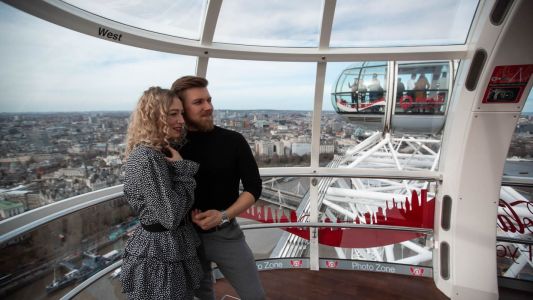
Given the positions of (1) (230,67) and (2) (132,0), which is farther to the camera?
(1) (230,67)

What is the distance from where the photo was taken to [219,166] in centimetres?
150

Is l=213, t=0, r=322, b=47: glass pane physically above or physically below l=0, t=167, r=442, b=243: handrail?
above

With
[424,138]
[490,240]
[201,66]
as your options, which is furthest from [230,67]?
[490,240]

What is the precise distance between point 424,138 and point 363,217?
1.36 m

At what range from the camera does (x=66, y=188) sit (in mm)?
2191

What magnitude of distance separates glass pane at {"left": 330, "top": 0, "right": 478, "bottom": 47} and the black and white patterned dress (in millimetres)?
2310

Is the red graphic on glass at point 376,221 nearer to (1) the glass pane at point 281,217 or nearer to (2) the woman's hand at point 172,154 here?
(1) the glass pane at point 281,217

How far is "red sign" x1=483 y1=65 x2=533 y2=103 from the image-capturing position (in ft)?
7.95

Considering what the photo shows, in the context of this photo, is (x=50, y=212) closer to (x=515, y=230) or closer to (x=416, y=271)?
(x=416, y=271)

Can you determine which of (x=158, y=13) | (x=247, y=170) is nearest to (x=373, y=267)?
(x=247, y=170)

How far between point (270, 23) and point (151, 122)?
6.67 ft

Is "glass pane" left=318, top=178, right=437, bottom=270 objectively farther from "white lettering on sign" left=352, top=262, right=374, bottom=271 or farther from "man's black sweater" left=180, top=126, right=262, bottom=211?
"man's black sweater" left=180, top=126, right=262, bottom=211

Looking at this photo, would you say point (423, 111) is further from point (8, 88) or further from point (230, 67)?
point (8, 88)

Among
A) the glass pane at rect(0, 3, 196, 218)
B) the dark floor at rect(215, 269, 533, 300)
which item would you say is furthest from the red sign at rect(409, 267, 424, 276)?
the glass pane at rect(0, 3, 196, 218)
